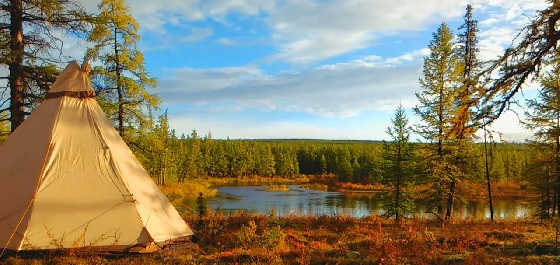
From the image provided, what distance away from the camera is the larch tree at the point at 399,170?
20234 mm

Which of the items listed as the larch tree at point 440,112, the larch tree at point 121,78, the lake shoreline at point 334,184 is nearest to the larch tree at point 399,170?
the larch tree at point 440,112

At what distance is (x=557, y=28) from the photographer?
568 centimetres

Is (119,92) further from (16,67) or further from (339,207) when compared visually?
(339,207)

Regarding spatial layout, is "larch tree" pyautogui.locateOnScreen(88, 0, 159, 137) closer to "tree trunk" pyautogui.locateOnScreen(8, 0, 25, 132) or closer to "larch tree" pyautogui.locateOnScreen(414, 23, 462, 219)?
"tree trunk" pyautogui.locateOnScreen(8, 0, 25, 132)

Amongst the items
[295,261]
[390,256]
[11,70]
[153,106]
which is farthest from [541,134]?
[11,70]

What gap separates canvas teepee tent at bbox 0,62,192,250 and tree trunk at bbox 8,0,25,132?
1.41m

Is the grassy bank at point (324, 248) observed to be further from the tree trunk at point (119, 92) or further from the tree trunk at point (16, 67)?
the tree trunk at point (119, 92)

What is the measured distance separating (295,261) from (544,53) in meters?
6.38

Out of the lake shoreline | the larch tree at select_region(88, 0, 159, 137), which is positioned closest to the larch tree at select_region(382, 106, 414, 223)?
the larch tree at select_region(88, 0, 159, 137)

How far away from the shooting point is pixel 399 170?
2042cm

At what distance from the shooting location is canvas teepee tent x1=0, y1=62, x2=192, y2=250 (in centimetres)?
854

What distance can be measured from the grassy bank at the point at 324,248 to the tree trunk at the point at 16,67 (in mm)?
4765

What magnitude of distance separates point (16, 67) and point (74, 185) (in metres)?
4.46

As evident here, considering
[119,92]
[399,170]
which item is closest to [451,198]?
[399,170]
